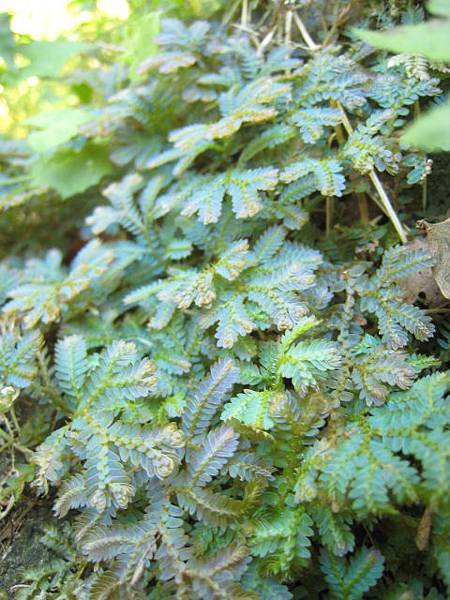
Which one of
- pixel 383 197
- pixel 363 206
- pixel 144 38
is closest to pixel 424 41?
pixel 383 197

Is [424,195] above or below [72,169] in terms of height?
below

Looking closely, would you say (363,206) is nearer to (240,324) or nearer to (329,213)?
(329,213)

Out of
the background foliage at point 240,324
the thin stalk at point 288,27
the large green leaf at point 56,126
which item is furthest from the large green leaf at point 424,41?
the large green leaf at point 56,126

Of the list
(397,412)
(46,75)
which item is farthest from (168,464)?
(46,75)

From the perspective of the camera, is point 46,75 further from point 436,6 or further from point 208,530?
point 208,530

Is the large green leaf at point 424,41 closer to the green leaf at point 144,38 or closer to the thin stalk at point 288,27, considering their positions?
the thin stalk at point 288,27

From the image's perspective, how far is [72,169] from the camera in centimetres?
238

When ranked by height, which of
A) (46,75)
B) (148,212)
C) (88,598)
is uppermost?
(46,75)

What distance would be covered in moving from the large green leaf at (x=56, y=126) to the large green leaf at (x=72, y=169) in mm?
90

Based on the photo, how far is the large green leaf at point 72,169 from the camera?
7.71 feet

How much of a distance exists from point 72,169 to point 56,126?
0.21m

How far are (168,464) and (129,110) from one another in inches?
62.3

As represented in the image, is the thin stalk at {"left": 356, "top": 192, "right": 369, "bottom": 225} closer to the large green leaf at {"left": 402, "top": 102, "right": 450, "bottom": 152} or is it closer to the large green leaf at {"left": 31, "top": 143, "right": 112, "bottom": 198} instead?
the large green leaf at {"left": 402, "top": 102, "right": 450, "bottom": 152}

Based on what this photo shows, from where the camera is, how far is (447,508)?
119cm
